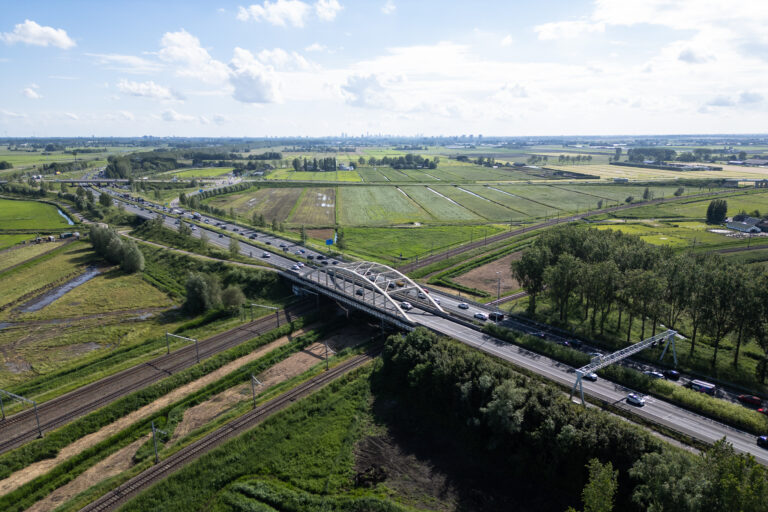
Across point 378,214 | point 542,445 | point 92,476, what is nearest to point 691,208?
point 378,214

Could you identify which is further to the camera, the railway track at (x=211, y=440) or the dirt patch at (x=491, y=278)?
the dirt patch at (x=491, y=278)

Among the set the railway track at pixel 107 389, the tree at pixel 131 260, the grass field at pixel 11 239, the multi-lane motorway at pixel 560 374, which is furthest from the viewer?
the grass field at pixel 11 239

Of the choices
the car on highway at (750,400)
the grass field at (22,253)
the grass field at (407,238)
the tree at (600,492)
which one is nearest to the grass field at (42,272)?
the grass field at (22,253)

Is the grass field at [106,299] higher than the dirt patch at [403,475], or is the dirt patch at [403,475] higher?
the grass field at [106,299]

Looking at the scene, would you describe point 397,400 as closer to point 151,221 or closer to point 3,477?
point 3,477

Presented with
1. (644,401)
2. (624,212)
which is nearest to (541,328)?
(644,401)

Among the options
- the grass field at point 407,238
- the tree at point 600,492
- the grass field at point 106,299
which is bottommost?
the grass field at point 106,299

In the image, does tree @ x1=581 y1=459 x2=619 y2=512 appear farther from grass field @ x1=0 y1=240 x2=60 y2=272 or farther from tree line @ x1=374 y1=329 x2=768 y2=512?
grass field @ x1=0 y1=240 x2=60 y2=272

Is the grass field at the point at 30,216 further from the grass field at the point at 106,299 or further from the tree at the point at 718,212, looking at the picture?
the tree at the point at 718,212
